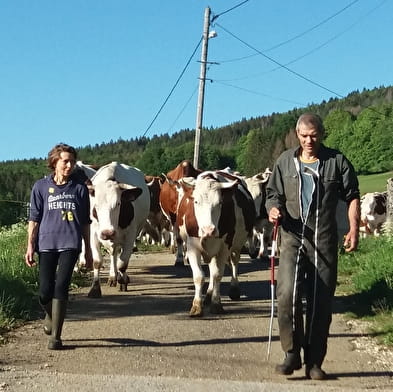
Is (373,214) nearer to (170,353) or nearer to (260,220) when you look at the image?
(260,220)

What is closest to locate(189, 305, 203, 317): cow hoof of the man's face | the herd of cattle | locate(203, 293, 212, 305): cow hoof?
the herd of cattle

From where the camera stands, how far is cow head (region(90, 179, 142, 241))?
1056 cm

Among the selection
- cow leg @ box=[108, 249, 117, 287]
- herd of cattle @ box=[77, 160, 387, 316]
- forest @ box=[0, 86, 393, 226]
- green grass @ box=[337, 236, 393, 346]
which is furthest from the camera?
forest @ box=[0, 86, 393, 226]

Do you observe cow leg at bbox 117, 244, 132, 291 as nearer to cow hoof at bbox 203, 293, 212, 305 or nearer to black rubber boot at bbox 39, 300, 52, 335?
cow hoof at bbox 203, 293, 212, 305

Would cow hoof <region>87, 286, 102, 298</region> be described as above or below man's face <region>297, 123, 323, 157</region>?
below

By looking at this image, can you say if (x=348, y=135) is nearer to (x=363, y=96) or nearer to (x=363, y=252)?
(x=363, y=96)

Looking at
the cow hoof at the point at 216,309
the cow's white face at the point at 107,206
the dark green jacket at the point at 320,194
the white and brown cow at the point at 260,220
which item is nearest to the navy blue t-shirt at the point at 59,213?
the dark green jacket at the point at 320,194

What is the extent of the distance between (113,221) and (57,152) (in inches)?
121

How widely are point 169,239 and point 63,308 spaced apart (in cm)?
1515

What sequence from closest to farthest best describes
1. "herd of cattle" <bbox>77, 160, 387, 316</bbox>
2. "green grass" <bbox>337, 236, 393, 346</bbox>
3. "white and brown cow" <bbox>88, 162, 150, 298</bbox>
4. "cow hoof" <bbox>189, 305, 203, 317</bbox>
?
"green grass" <bbox>337, 236, 393, 346</bbox>
"cow hoof" <bbox>189, 305, 203, 317</bbox>
"herd of cattle" <bbox>77, 160, 387, 316</bbox>
"white and brown cow" <bbox>88, 162, 150, 298</bbox>

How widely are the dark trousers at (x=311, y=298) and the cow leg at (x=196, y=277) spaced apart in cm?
315

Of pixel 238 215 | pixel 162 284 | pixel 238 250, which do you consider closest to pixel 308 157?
pixel 238 215

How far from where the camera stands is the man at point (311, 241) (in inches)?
259

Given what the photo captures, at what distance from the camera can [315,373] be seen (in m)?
6.47
